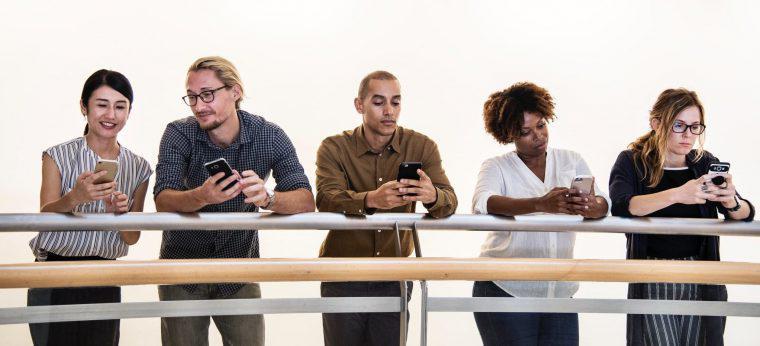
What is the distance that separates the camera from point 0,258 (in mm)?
5441

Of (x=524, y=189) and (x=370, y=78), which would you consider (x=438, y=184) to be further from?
(x=370, y=78)

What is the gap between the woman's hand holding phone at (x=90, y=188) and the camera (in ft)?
9.35

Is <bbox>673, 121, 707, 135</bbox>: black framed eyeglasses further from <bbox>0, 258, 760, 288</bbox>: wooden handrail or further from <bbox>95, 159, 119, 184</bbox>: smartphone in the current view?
<bbox>95, 159, 119, 184</bbox>: smartphone

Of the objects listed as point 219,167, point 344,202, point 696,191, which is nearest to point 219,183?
point 219,167

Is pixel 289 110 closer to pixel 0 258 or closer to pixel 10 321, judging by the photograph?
pixel 0 258

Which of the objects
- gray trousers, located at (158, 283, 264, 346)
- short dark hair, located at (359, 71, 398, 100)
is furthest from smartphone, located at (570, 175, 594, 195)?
gray trousers, located at (158, 283, 264, 346)

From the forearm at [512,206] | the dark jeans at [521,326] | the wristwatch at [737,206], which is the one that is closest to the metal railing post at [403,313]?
the dark jeans at [521,326]

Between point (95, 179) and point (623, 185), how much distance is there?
190 centimetres

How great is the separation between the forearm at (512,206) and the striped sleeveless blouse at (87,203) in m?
1.32

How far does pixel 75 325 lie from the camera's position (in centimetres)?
225

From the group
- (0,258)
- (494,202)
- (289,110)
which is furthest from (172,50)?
(494,202)

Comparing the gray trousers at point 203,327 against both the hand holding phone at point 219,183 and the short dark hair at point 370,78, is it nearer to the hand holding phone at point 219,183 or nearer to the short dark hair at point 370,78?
the hand holding phone at point 219,183

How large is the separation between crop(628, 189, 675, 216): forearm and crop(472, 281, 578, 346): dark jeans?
0.82m

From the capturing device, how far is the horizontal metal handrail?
2.77 m
